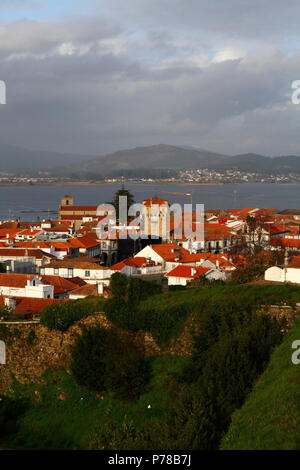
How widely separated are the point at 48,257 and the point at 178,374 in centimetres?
2464

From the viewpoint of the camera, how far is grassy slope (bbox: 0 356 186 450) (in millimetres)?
9281

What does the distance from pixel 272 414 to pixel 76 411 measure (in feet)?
14.4

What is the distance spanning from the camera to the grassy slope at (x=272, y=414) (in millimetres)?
6008

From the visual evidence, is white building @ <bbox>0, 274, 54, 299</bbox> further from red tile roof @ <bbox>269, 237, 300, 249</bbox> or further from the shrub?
red tile roof @ <bbox>269, 237, 300, 249</bbox>

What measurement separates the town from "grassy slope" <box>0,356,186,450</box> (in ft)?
8.13

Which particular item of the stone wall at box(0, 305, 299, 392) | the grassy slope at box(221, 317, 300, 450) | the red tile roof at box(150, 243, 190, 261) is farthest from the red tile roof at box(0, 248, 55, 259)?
the grassy slope at box(221, 317, 300, 450)

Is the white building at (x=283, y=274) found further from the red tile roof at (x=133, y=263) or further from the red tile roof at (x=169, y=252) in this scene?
the red tile roof at (x=169, y=252)

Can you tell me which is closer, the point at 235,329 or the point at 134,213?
the point at 235,329

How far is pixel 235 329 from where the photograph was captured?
31.0 ft

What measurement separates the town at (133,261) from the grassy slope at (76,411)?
248cm
